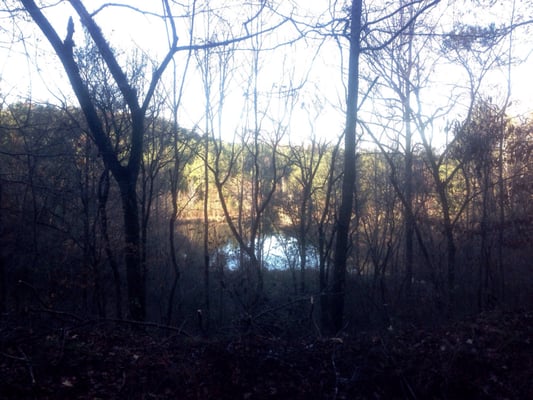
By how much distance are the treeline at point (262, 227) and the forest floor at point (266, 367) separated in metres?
1.13

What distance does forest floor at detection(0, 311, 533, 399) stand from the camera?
5203mm

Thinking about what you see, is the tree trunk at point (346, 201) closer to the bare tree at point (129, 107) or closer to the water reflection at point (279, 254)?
the bare tree at point (129, 107)

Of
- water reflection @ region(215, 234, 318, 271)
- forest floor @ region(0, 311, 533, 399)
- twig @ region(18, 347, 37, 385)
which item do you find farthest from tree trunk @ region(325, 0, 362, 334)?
→ water reflection @ region(215, 234, 318, 271)

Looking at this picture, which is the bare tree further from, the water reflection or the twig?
the water reflection

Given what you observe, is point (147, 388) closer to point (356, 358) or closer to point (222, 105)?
point (356, 358)

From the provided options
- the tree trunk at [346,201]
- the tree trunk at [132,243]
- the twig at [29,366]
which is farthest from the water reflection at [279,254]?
the twig at [29,366]

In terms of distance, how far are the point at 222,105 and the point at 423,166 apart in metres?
9.26

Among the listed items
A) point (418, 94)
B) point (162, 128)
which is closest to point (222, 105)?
point (162, 128)

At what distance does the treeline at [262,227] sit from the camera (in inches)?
559

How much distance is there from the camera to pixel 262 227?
28375 millimetres

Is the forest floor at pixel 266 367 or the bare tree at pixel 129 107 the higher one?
the bare tree at pixel 129 107

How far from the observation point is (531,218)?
687 inches

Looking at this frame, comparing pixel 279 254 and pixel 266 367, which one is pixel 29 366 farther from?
pixel 279 254

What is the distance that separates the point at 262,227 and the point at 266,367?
74.4 feet
